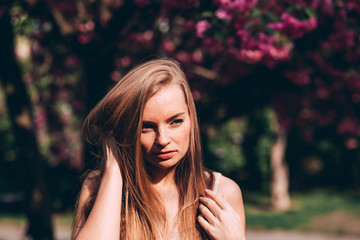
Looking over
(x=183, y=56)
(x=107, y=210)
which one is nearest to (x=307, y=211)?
(x=183, y=56)

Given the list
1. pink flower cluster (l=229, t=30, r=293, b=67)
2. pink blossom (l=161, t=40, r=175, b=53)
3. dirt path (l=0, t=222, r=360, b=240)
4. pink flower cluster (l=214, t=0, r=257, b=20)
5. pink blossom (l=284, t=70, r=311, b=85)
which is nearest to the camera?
pink flower cluster (l=214, t=0, r=257, b=20)

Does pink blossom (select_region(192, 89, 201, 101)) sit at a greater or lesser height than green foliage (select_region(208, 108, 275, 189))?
lesser

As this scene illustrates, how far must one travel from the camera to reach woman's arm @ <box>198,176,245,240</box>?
1707mm

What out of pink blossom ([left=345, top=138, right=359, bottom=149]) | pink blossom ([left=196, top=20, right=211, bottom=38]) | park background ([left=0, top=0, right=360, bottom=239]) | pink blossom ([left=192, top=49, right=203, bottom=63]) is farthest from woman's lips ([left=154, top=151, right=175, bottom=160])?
pink blossom ([left=345, top=138, right=359, bottom=149])

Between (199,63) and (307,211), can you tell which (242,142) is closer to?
(307,211)

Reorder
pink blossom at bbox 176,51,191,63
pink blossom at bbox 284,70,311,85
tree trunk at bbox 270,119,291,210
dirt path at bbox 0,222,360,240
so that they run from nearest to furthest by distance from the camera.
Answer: pink blossom at bbox 284,70,311,85, pink blossom at bbox 176,51,191,63, dirt path at bbox 0,222,360,240, tree trunk at bbox 270,119,291,210

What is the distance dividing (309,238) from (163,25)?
15.6 ft

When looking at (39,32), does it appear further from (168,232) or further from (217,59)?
(168,232)

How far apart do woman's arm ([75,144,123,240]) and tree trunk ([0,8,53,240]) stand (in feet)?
8.99

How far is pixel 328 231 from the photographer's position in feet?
25.0

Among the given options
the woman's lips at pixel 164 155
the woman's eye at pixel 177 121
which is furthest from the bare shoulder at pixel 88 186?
the woman's eye at pixel 177 121

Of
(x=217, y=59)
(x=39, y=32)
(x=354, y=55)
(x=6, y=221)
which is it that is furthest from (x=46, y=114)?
(x=354, y=55)

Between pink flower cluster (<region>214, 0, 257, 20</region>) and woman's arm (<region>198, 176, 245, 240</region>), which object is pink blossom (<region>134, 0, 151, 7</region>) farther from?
woman's arm (<region>198, 176, 245, 240</region>)

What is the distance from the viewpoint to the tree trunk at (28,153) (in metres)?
4.19
